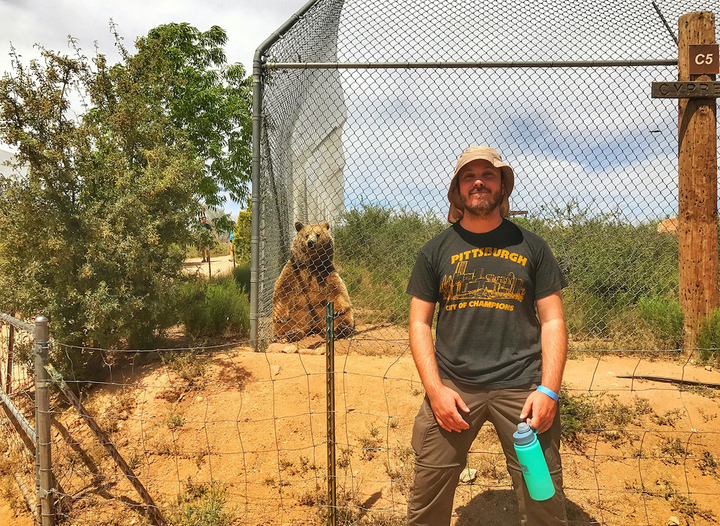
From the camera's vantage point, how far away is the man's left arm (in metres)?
1.83

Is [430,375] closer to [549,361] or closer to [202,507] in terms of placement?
[549,361]

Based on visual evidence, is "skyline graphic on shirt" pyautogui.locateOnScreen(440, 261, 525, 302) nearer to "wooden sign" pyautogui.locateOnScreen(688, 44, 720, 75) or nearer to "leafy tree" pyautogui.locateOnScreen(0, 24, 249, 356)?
"leafy tree" pyautogui.locateOnScreen(0, 24, 249, 356)

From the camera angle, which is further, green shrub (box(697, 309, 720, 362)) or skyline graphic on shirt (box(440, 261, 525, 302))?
green shrub (box(697, 309, 720, 362))

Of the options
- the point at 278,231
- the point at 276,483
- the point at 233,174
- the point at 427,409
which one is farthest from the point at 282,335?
the point at 233,174

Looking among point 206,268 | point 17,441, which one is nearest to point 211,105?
point 17,441

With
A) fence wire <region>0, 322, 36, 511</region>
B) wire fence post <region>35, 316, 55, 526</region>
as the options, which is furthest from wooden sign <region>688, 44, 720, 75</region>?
fence wire <region>0, 322, 36, 511</region>

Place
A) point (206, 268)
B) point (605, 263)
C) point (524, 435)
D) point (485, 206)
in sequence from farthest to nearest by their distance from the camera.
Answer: point (206, 268), point (605, 263), point (485, 206), point (524, 435)

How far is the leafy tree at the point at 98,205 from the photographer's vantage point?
404 centimetres

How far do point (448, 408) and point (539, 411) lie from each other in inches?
13.8

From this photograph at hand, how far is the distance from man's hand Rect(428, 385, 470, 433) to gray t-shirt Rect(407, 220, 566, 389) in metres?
0.11

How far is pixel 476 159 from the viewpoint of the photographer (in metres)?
2.08

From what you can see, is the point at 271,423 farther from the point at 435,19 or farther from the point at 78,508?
the point at 435,19

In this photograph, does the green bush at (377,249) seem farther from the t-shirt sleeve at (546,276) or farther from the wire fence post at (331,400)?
the t-shirt sleeve at (546,276)

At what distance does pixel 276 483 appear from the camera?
3164mm
